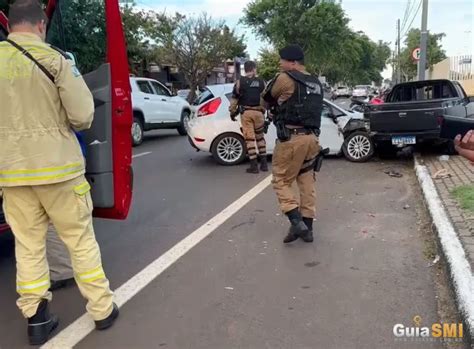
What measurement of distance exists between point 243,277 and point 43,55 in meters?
2.33

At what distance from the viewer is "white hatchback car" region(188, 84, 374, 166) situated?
959 centimetres

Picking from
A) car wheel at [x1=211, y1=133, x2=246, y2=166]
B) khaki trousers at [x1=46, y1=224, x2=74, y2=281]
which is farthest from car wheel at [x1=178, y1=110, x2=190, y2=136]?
khaki trousers at [x1=46, y1=224, x2=74, y2=281]

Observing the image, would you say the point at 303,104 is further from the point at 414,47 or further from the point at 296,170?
the point at 414,47

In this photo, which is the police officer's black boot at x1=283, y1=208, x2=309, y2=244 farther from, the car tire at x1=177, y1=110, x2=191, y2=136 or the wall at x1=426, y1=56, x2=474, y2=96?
the wall at x1=426, y1=56, x2=474, y2=96

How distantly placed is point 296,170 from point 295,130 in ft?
1.29

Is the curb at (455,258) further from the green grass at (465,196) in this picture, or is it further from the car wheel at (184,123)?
the car wheel at (184,123)

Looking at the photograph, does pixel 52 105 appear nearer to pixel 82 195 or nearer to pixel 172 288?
pixel 82 195

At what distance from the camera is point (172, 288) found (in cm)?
404

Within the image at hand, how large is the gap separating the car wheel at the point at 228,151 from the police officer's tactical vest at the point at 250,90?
4.32 ft

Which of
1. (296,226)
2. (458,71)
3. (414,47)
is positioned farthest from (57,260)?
(414,47)

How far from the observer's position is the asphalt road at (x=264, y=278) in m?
3.33

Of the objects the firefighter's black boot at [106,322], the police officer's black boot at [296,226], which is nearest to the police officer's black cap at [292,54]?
the police officer's black boot at [296,226]

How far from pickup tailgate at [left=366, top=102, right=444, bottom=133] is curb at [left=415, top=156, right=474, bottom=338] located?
2.57m

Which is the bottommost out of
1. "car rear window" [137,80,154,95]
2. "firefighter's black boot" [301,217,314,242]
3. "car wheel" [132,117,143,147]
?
"firefighter's black boot" [301,217,314,242]
